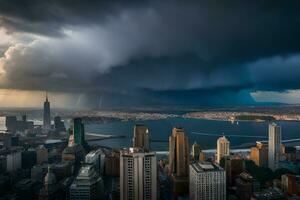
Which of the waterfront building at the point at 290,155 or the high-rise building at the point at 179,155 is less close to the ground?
the high-rise building at the point at 179,155

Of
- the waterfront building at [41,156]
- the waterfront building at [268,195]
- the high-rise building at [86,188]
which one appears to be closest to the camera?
the high-rise building at [86,188]

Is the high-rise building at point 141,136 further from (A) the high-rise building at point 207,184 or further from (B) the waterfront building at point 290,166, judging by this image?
(B) the waterfront building at point 290,166

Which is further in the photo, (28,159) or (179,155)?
(28,159)

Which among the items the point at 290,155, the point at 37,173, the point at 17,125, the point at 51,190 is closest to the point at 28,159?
the point at 37,173

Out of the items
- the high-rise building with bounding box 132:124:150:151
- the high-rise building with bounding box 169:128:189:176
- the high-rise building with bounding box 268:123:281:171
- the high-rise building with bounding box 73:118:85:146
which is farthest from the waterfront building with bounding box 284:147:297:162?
the high-rise building with bounding box 73:118:85:146

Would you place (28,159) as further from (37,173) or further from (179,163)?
(179,163)

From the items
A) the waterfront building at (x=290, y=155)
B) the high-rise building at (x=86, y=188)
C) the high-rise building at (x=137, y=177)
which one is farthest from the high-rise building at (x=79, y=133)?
the waterfront building at (x=290, y=155)

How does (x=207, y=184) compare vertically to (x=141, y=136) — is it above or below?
below

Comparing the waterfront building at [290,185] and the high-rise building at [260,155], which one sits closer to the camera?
the waterfront building at [290,185]
